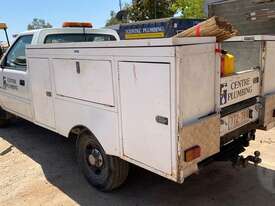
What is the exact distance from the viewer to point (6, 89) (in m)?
5.74

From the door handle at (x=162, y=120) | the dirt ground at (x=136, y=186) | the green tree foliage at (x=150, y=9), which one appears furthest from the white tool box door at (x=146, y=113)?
the green tree foliage at (x=150, y=9)

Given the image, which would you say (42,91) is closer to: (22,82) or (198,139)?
(22,82)

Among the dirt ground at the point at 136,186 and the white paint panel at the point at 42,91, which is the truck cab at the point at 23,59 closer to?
the white paint panel at the point at 42,91

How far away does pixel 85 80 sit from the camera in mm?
3562

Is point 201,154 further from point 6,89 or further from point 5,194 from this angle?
point 6,89

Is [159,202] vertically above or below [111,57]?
below

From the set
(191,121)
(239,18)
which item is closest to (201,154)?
(191,121)

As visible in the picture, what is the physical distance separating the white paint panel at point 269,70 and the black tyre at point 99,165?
176 cm

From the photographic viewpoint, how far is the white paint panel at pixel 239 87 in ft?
10.5

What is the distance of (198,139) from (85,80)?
1375 millimetres

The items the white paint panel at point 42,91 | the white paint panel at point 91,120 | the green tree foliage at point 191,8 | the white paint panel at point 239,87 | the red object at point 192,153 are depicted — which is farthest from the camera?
the green tree foliage at point 191,8

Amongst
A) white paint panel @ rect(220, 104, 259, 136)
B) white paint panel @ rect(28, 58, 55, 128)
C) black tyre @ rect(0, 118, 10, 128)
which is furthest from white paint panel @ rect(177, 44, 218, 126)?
black tyre @ rect(0, 118, 10, 128)

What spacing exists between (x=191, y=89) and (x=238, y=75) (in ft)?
2.84

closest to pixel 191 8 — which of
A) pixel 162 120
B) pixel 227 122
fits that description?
pixel 227 122
